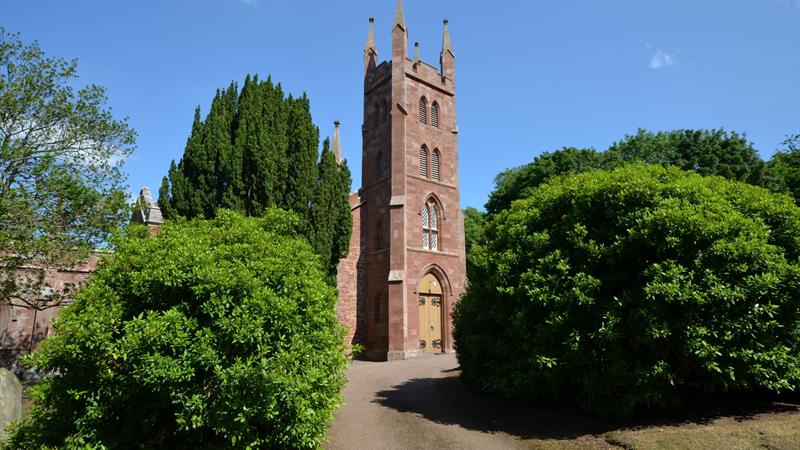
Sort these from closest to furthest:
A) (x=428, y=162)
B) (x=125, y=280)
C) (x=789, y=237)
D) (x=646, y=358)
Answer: (x=125, y=280) → (x=646, y=358) → (x=789, y=237) → (x=428, y=162)

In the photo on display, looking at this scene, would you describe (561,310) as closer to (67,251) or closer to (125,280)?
(125,280)

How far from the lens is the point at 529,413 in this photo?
10.5 metres

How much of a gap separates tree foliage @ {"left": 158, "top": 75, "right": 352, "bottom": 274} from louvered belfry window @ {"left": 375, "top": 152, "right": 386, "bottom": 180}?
4337mm

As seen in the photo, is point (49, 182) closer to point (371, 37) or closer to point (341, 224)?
point (341, 224)

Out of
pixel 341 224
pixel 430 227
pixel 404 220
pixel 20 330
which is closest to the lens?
pixel 341 224

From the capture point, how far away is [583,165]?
33.0 m

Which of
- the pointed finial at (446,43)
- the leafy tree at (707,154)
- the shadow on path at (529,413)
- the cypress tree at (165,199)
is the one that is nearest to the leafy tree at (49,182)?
the cypress tree at (165,199)

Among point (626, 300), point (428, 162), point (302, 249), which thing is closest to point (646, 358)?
point (626, 300)

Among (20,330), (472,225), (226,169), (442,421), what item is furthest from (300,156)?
(472,225)

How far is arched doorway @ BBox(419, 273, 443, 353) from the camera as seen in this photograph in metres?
22.5

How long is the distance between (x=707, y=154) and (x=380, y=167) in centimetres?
2215

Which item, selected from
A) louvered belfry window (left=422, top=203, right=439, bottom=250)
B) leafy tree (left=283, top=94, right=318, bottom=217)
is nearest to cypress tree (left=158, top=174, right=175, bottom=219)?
leafy tree (left=283, top=94, right=318, bottom=217)

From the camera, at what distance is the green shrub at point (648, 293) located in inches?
315

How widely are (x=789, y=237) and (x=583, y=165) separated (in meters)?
24.9
